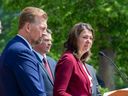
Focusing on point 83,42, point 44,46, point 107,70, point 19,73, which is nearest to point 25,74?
point 19,73

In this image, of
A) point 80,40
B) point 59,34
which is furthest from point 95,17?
point 80,40

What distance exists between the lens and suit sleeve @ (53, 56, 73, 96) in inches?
220

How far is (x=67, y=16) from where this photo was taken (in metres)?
16.3

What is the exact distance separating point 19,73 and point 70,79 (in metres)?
1.40

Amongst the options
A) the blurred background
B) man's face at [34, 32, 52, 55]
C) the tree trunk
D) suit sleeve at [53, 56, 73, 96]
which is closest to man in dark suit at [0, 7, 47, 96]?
suit sleeve at [53, 56, 73, 96]

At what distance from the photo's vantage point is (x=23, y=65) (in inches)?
172

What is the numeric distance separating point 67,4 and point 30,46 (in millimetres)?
12133

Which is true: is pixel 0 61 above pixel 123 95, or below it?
above

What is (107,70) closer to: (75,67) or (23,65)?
(75,67)

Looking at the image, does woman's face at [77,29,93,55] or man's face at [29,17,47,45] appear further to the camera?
woman's face at [77,29,93,55]

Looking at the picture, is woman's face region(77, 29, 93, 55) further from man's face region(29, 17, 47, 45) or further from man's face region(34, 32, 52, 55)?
man's face region(29, 17, 47, 45)

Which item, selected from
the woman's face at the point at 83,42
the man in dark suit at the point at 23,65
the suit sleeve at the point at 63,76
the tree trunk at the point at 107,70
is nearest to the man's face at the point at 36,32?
the man in dark suit at the point at 23,65

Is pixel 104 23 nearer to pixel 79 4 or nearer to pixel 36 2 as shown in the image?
pixel 79 4

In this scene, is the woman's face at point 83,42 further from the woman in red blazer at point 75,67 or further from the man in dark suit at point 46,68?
the man in dark suit at point 46,68
